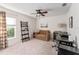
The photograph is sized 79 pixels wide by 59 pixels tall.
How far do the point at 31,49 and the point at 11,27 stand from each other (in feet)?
1.89

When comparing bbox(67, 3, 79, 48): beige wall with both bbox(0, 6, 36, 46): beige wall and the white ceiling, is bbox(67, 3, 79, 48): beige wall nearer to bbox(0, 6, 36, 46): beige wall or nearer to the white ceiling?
the white ceiling

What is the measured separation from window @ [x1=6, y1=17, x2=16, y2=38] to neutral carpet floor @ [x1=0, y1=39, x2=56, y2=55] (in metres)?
0.23

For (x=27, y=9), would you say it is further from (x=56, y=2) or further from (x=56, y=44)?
(x=56, y=44)

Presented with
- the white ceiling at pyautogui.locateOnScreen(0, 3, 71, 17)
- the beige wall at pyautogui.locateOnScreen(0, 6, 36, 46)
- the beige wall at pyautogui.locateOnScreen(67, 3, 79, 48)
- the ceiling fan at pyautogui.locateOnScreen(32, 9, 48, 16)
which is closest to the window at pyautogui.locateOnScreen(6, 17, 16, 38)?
the beige wall at pyautogui.locateOnScreen(0, 6, 36, 46)

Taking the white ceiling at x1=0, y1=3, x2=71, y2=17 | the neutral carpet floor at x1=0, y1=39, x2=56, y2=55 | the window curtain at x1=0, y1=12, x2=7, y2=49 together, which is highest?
the white ceiling at x1=0, y1=3, x2=71, y2=17

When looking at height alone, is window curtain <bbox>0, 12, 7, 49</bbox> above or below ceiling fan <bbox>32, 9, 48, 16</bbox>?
below

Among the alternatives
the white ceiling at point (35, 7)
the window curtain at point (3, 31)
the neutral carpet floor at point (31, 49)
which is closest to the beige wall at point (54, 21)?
the white ceiling at point (35, 7)

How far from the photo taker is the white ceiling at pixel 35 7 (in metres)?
1.85

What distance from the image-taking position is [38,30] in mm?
2045

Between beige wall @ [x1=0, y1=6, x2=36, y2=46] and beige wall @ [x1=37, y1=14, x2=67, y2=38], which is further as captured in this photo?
beige wall @ [x1=37, y1=14, x2=67, y2=38]

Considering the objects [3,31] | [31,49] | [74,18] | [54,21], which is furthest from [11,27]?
[74,18]

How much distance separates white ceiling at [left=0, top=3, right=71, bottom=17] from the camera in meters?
1.85

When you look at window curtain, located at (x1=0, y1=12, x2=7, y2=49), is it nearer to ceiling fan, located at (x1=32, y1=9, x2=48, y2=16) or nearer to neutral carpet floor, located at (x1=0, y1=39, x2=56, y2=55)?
neutral carpet floor, located at (x1=0, y1=39, x2=56, y2=55)

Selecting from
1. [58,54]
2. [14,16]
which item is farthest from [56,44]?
[14,16]
